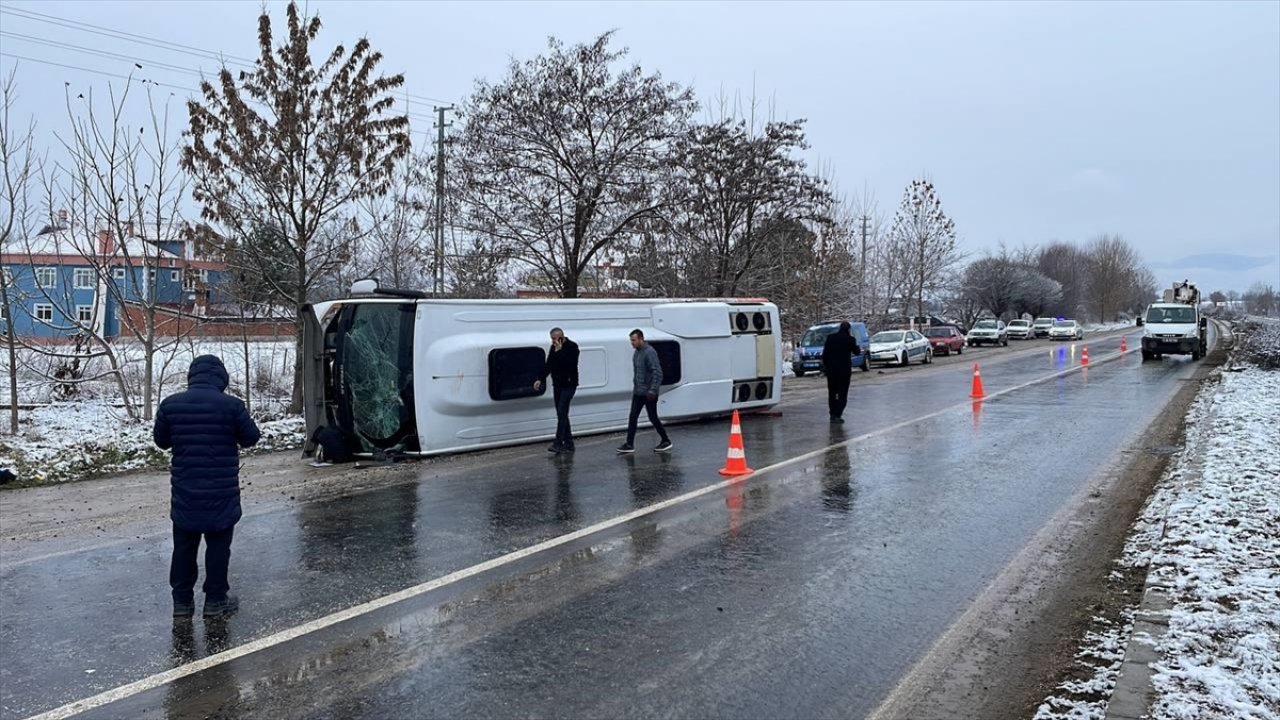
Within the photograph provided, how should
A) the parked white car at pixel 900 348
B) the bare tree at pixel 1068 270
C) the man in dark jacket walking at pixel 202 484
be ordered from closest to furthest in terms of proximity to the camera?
the man in dark jacket walking at pixel 202 484
the parked white car at pixel 900 348
the bare tree at pixel 1068 270

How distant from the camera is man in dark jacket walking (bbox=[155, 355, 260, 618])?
521 cm

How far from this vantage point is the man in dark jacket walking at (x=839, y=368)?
14.7 meters

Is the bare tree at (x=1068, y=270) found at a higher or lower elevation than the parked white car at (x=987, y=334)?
higher

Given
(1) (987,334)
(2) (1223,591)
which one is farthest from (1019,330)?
(2) (1223,591)

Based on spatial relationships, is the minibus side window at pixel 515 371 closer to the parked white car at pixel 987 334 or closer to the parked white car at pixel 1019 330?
the parked white car at pixel 987 334

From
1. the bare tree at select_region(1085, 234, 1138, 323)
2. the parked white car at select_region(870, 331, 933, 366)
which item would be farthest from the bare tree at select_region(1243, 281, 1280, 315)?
the parked white car at select_region(870, 331, 933, 366)

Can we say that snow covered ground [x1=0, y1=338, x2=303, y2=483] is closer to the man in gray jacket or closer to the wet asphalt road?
the wet asphalt road

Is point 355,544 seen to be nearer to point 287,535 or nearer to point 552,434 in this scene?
point 287,535

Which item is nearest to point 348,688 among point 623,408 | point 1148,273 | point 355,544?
point 355,544

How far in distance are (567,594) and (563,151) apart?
1614 centimetres

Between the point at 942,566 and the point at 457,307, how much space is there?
7.46m

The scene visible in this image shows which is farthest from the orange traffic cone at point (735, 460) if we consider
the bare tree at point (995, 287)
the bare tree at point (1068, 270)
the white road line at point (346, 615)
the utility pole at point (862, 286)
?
the bare tree at point (1068, 270)

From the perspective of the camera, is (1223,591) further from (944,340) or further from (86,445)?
(944,340)

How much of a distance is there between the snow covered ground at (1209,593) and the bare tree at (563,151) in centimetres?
1340
